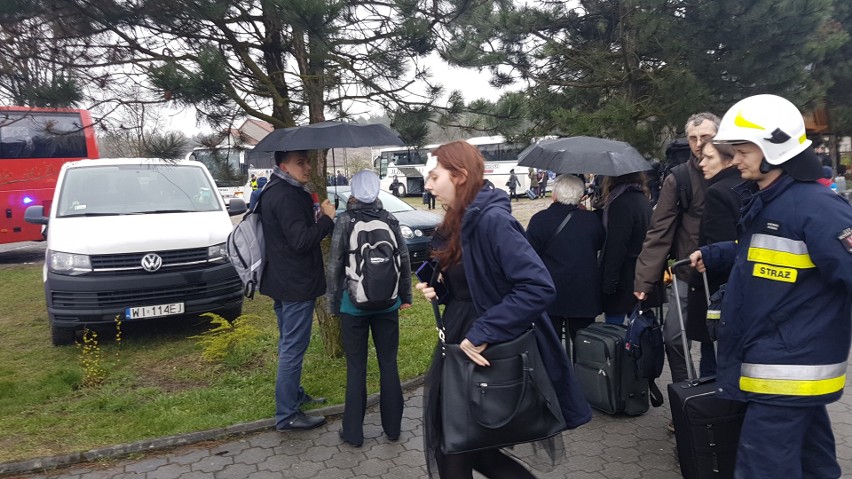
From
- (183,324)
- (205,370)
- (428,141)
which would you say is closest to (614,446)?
(428,141)

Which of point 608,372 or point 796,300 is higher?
point 796,300

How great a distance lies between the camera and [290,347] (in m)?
4.20

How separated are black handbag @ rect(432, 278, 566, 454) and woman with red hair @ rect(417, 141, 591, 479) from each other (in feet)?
0.21

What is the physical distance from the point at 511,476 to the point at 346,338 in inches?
62.8

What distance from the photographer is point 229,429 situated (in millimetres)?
4262

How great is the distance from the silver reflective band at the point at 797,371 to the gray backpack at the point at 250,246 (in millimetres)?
2994

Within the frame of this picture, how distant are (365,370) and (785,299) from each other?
8.15 feet

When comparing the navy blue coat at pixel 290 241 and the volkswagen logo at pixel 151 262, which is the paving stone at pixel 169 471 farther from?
the volkswagen logo at pixel 151 262

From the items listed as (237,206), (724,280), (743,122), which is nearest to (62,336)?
(237,206)

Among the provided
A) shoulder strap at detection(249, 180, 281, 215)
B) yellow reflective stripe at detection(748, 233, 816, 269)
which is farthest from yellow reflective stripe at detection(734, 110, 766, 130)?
shoulder strap at detection(249, 180, 281, 215)

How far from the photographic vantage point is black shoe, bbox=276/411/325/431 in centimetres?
429

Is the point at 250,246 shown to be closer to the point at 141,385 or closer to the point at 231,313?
the point at 141,385

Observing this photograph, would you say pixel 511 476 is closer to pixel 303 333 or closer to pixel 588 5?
pixel 303 333

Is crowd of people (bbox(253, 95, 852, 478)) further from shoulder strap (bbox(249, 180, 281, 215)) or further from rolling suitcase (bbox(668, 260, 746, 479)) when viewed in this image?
shoulder strap (bbox(249, 180, 281, 215))
